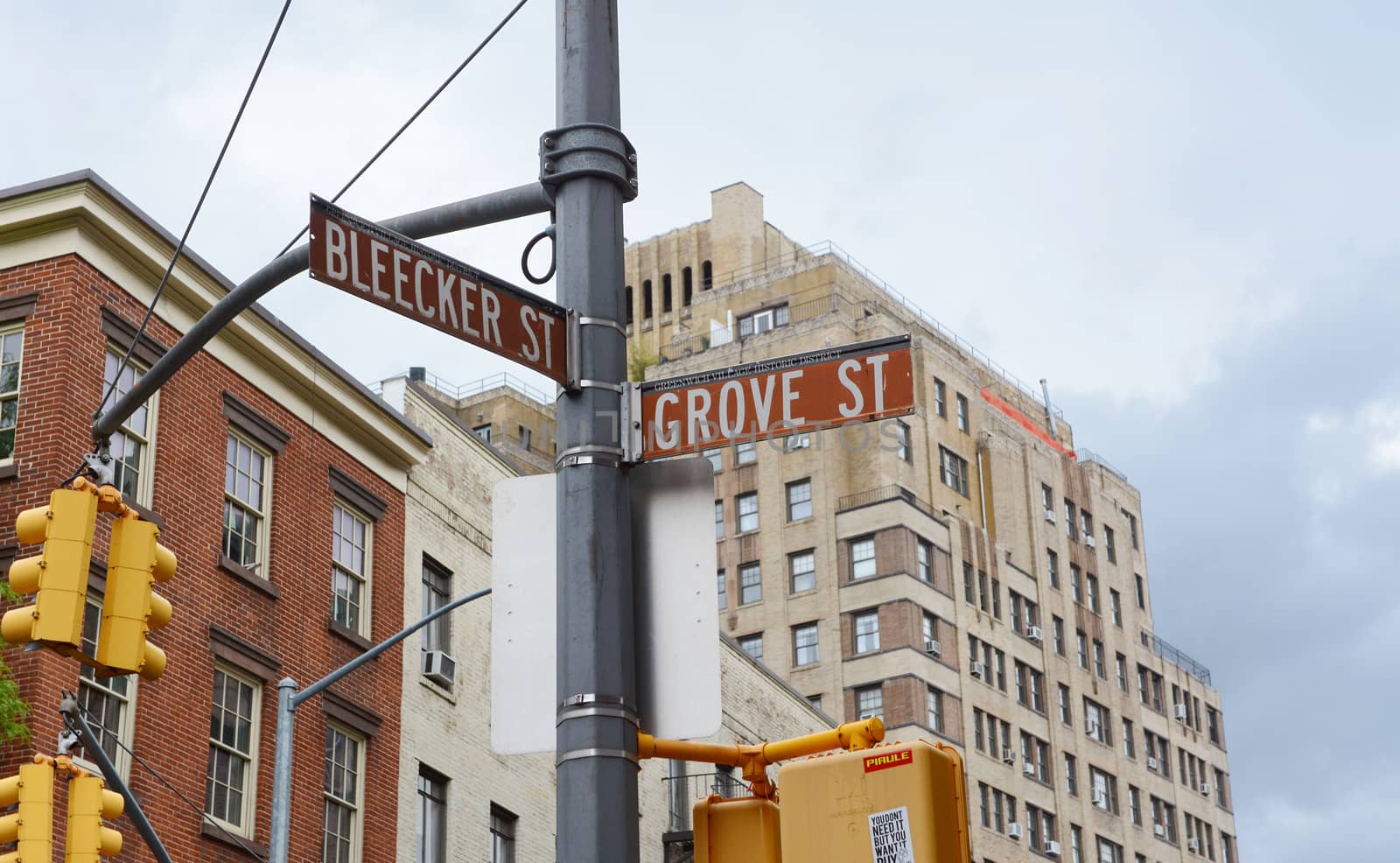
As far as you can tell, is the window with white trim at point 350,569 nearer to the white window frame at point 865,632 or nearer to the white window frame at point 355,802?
the white window frame at point 355,802

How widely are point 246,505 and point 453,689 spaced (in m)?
6.21

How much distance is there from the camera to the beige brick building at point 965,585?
83.7 m

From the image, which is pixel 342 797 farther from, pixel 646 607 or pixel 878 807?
pixel 878 807

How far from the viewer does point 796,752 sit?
7.33 m

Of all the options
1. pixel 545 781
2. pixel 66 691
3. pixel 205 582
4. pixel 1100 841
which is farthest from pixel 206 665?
pixel 1100 841

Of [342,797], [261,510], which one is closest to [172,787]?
[342,797]

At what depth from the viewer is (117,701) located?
81.2 ft

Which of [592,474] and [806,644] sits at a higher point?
[806,644]

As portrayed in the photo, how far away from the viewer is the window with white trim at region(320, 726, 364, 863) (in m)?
29.3

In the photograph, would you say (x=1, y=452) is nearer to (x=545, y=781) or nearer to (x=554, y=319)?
(x=545, y=781)

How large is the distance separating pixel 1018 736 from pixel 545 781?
5531cm

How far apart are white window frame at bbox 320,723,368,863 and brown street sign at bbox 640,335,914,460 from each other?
892 inches

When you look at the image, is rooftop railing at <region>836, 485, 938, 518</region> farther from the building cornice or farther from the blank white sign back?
the blank white sign back

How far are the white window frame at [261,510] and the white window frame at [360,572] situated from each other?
5.55ft
